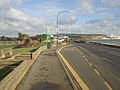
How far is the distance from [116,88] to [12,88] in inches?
173

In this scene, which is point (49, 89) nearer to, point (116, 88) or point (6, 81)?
point (6, 81)

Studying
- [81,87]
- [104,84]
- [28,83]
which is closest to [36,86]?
[28,83]

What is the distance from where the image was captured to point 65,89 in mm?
11602

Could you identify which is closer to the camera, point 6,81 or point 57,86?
point 6,81

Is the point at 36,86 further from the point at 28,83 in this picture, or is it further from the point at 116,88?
the point at 116,88

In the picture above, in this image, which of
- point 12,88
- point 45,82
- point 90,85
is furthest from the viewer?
point 45,82

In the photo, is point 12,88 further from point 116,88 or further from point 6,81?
point 116,88

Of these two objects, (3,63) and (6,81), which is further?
(3,63)

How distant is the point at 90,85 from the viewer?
12.6 m

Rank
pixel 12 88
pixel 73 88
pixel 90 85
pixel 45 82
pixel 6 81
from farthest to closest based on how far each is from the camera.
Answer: pixel 45 82 → pixel 90 85 → pixel 73 88 → pixel 12 88 → pixel 6 81

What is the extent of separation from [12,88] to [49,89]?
1.53m

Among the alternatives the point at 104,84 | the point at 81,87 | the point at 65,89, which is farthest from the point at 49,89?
the point at 104,84

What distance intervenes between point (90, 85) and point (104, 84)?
740mm

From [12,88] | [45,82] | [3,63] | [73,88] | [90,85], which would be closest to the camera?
[12,88]
